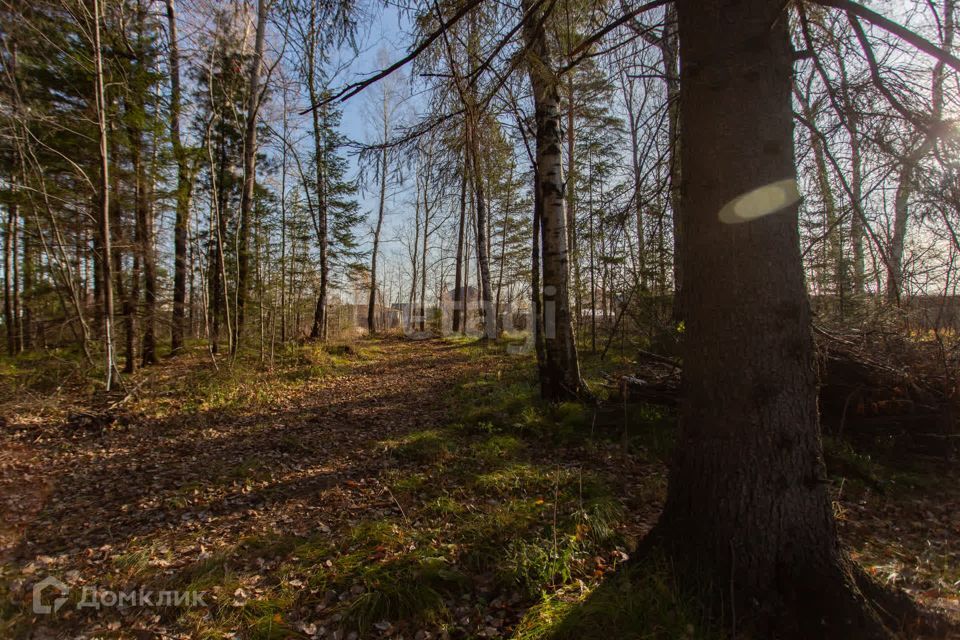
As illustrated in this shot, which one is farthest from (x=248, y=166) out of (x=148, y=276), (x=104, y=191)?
(x=104, y=191)

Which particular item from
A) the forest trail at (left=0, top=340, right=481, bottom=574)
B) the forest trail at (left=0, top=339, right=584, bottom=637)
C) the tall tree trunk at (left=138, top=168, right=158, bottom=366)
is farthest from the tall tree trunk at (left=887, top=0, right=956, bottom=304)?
the tall tree trunk at (left=138, top=168, right=158, bottom=366)

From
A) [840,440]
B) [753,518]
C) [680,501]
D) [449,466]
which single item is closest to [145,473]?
[449,466]

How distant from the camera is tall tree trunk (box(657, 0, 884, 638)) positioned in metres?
1.77

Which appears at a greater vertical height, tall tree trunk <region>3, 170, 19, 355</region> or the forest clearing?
tall tree trunk <region>3, 170, 19, 355</region>

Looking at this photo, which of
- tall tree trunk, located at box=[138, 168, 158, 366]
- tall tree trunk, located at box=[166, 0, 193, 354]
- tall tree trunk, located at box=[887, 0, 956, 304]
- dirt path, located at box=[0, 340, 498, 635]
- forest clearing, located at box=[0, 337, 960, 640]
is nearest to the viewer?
tall tree trunk, located at box=[887, 0, 956, 304]

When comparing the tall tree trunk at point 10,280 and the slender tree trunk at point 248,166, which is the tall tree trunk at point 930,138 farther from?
the tall tree trunk at point 10,280

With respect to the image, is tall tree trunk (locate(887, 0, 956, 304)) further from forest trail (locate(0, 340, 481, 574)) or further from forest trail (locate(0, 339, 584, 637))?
forest trail (locate(0, 340, 481, 574))

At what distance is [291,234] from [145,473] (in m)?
7.65

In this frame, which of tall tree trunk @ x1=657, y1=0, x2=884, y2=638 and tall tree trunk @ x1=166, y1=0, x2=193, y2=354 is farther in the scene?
tall tree trunk @ x1=166, y1=0, x2=193, y2=354

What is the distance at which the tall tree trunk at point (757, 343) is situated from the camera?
1.77 metres

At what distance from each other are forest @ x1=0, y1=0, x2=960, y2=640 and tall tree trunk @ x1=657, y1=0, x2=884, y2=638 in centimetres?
1

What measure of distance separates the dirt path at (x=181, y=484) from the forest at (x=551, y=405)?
0.04 m

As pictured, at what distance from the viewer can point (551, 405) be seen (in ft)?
18.4

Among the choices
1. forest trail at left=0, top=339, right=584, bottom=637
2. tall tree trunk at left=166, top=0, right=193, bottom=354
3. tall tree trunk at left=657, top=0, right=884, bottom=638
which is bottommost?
forest trail at left=0, top=339, right=584, bottom=637
